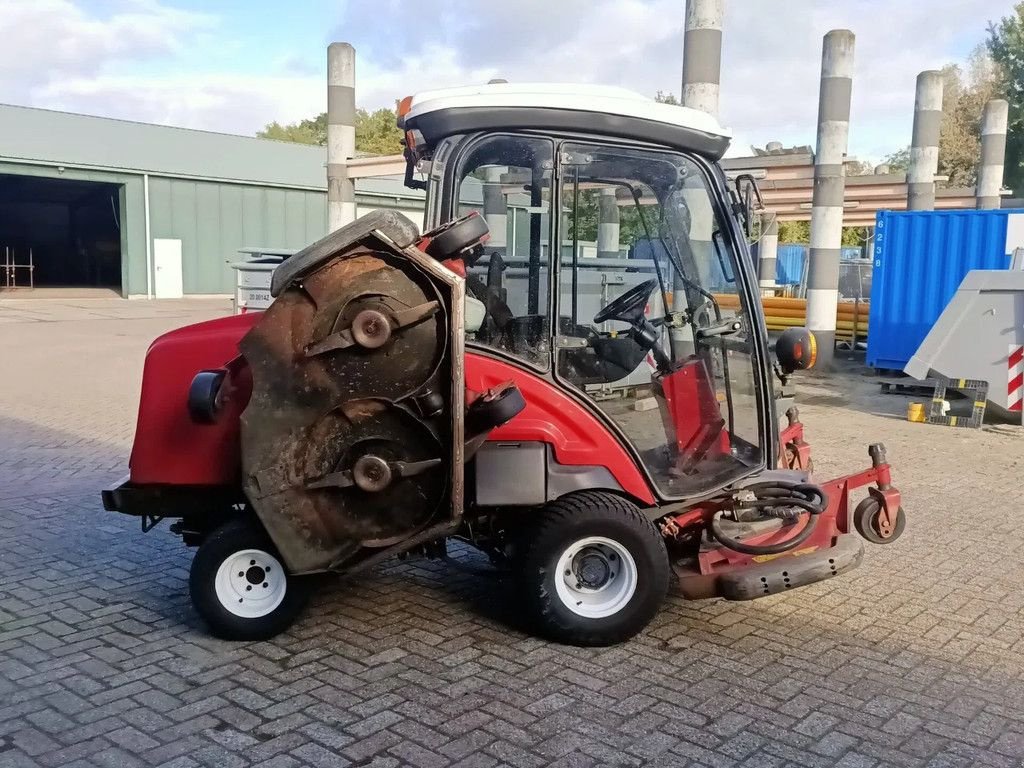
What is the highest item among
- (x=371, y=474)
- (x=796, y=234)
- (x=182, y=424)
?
(x=796, y=234)

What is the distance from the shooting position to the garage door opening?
35.3 meters

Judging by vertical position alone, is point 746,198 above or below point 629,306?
above

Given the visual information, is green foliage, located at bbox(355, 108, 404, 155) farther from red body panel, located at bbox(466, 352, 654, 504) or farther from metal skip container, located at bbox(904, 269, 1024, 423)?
red body panel, located at bbox(466, 352, 654, 504)

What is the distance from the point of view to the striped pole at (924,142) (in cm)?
1775

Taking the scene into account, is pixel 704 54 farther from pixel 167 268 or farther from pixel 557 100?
pixel 167 268

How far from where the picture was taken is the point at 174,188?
29.4m

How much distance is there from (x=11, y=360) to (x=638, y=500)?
43.5ft

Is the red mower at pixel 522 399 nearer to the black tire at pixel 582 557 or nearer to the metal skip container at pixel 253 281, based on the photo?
the black tire at pixel 582 557

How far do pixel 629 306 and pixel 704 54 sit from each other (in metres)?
8.39

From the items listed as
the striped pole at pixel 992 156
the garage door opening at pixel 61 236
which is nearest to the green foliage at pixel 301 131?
the garage door opening at pixel 61 236

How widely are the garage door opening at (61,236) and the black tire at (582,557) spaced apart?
110 feet

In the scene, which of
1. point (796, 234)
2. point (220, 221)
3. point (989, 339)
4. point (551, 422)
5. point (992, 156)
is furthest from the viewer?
point (796, 234)

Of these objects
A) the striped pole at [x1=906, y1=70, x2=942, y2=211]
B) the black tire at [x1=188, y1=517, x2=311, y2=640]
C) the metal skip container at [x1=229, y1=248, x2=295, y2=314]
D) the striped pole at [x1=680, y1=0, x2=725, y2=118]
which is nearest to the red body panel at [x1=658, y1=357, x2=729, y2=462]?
the black tire at [x1=188, y1=517, x2=311, y2=640]

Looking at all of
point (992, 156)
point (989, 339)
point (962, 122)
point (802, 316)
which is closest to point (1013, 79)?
point (962, 122)
